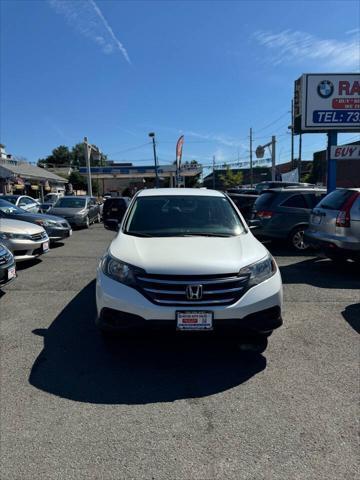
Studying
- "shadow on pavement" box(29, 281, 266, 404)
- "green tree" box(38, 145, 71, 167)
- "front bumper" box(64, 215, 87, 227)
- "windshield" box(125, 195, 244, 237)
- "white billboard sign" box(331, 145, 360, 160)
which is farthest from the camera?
"green tree" box(38, 145, 71, 167)

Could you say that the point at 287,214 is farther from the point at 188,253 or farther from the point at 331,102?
the point at 188,253

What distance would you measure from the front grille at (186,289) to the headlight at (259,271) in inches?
7.3

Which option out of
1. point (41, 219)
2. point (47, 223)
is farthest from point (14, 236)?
point (47, 223)

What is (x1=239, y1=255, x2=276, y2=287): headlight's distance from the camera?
139 inches

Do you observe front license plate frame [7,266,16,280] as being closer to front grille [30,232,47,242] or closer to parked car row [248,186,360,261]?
front grille [30,232,47,242]

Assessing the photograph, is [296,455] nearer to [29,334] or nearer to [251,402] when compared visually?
[251,402]

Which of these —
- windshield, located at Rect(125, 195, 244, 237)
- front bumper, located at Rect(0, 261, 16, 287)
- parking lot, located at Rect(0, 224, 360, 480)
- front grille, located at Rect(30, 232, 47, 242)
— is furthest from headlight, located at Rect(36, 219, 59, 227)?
windshield, located at Rect(125, 195, 244, 237)

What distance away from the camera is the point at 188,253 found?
146 inches

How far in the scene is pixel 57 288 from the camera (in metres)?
6.46

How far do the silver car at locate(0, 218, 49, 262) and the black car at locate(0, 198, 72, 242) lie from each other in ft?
6.62

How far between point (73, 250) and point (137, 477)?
8962 millimetres

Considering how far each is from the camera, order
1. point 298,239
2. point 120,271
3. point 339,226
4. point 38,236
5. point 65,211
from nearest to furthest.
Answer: point 120,271 < point 339,226 < point 38,236 < point 298,239 < point 65,211

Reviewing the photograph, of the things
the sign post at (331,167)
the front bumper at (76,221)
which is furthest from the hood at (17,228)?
the sign post at (331,167)

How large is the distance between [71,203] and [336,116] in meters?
A: 11.8
